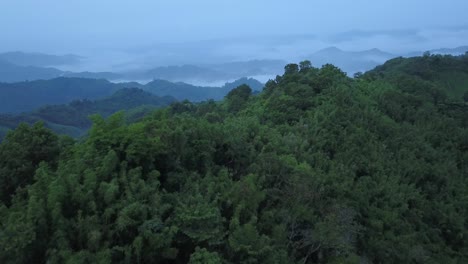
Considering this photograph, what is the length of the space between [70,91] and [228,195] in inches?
6061

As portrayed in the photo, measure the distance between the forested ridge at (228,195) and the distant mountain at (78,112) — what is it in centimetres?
5079

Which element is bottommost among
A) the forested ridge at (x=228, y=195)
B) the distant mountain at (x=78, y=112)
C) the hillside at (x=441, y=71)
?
the distant mountain at (x=78, y=112)

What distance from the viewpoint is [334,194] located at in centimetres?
1295

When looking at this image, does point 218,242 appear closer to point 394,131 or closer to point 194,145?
Result: point 194,145

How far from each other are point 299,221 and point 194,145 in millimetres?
3552

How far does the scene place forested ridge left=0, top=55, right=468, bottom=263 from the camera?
8.22 m

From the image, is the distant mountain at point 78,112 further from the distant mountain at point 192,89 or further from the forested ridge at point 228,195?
the forested ridge at point 228,195

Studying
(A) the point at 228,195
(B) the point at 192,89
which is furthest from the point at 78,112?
(A) the point at 228,195

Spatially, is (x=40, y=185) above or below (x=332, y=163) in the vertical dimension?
above

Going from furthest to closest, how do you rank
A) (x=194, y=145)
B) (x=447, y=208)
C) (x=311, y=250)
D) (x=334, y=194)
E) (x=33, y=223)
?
(x=447, y=208), (x=334, y=194), (x=194, y=145), (x=311, y=250), (x=33, y=223)

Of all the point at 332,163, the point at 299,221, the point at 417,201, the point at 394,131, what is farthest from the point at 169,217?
the point at 394,131

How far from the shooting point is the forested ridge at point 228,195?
324 inches

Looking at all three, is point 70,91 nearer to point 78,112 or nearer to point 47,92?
point 47,92

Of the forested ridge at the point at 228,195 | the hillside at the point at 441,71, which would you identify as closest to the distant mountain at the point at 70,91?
the hillside at the point at 441,71
